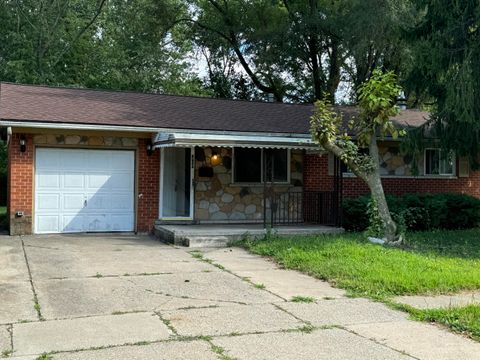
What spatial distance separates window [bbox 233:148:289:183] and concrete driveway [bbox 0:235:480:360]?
5503 mm

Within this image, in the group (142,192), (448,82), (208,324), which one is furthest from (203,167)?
(208,324)

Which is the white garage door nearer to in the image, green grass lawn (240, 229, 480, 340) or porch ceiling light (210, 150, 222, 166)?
porch ceiling light (210, 150, 222, 166)

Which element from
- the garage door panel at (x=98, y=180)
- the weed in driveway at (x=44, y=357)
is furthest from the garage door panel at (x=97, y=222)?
the weed in driveway at (x=44, y=357)

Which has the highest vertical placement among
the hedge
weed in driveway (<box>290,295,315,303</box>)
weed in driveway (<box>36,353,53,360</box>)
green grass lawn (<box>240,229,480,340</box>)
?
the hedge

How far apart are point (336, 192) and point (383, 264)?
503 cm

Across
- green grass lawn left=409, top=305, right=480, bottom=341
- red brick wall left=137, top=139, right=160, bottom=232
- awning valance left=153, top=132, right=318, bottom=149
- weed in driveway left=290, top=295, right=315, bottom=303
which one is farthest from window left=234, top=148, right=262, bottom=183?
green grass lawn left=409, top=305, right=480, bottom=341

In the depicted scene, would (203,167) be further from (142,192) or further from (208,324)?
(208,324)

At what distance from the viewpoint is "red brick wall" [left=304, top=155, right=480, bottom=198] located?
1576cm

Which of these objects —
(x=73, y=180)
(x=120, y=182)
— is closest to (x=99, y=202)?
(x=120, y=182)

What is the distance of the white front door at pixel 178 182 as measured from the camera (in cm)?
1459

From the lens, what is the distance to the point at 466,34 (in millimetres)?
12930

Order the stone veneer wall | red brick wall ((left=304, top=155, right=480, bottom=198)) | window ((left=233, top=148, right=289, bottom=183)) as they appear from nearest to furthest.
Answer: the stone veneer wall < window ((left=233, top=148, right=289, bottom=183)) < red brick wall ((left=304, top=155, right=480, bottom=198))

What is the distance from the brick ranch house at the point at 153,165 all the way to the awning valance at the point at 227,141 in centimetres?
3

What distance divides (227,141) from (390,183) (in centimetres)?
617
